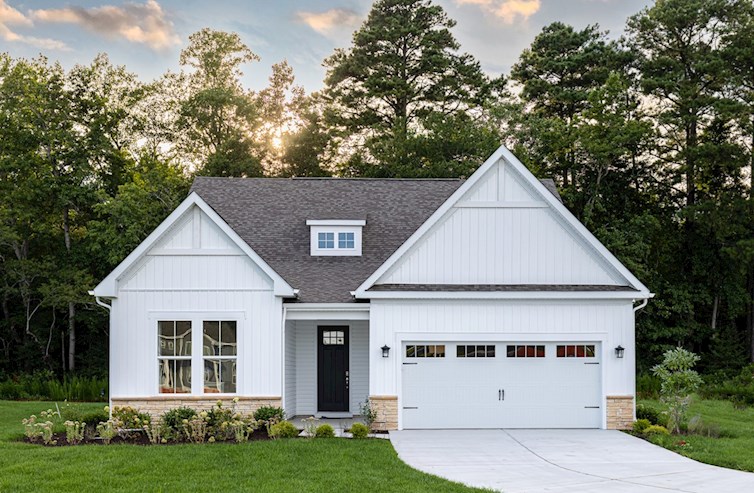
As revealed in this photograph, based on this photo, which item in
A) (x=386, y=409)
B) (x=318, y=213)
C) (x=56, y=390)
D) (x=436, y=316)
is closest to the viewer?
(x=386, y=409)

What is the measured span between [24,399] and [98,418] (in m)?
11.6

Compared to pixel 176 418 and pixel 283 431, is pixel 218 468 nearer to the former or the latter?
pixel 283 431

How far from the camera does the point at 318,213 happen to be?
22.8 m

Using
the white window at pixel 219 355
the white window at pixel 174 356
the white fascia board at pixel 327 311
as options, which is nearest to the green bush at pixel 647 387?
the white fascia board at pixel 327 311

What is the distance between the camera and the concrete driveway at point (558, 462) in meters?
12.0

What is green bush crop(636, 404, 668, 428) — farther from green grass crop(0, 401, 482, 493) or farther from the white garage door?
green grass crop(0, 401, 482, 493)

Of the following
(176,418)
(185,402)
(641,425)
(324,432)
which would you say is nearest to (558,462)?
(641,425)

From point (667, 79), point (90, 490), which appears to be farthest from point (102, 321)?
point (667, 79)

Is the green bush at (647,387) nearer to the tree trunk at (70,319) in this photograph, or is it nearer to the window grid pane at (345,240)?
the window grid pane at (345,240)

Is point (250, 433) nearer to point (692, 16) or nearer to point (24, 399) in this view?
point (24, 399)

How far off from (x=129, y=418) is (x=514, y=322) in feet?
28.4

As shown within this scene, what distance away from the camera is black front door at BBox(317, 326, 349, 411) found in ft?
69.2

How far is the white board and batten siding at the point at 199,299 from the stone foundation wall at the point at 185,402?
206 millimetres

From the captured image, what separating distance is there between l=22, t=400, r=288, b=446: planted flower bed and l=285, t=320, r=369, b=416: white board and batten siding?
3218mm
